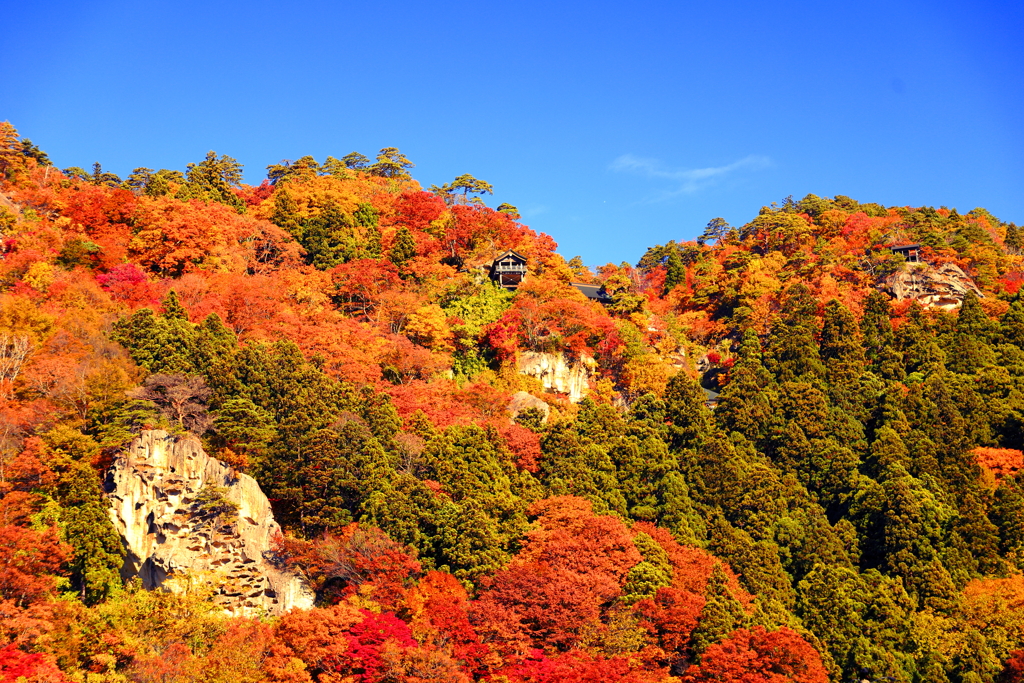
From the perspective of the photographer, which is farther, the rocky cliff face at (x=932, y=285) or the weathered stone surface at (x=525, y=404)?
the rocky cliff face at (x=932, y=285)

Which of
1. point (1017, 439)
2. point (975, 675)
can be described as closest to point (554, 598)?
point (975, 675)

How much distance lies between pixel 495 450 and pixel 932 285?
27246mm

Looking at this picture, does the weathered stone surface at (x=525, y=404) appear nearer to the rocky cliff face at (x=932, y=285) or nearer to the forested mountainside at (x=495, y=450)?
the forested mountainside at (x=495, y=450)

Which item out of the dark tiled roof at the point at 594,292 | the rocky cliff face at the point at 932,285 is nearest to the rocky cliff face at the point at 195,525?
the dark tiled roof at the point at 594,292

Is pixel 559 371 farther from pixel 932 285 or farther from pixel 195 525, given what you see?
pixel 932 285

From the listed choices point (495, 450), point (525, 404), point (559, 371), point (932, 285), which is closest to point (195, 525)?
point (495, 450)

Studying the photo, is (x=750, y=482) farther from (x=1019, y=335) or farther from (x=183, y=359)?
(x=183, y=359)

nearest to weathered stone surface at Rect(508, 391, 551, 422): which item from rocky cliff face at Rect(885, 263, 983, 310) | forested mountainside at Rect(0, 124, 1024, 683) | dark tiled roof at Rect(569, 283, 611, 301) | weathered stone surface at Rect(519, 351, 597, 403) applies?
forested mountainside at Rect(0, 124, 1024, 683)

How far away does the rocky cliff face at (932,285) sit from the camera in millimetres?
52344

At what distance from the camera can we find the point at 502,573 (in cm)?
3300

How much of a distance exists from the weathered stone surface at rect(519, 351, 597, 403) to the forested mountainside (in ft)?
0.53

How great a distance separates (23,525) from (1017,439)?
118 ft

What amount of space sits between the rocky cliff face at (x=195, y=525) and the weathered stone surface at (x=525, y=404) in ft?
41.1

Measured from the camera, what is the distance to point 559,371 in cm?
4728
